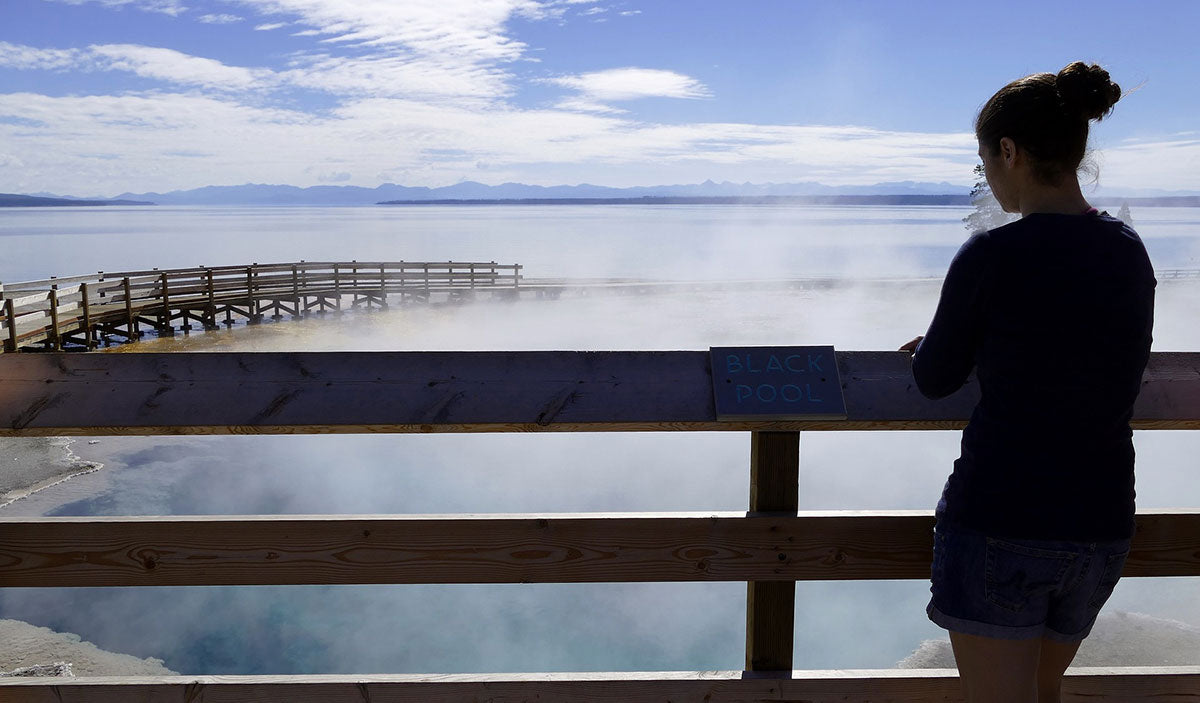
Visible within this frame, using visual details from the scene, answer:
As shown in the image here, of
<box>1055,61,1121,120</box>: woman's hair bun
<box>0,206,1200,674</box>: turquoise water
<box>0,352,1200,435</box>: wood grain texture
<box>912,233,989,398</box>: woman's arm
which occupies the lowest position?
<box>0,206,1200,674</box>: turquoise water

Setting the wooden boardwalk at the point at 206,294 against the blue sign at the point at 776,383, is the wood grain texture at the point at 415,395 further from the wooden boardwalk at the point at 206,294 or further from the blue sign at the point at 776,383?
the wooden boardwalk at the point at 206,294

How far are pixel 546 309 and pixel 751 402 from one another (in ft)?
131

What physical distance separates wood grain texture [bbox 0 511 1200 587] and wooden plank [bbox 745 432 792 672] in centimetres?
5

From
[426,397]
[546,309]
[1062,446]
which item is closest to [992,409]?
[1062,446]

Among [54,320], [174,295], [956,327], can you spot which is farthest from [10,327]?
[956,327]

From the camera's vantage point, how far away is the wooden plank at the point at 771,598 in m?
2.41

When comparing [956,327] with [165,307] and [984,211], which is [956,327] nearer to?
[165,307]

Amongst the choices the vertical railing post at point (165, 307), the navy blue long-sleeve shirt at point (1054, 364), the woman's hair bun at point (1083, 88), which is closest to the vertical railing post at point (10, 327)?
the vertical railing post at point (165, 307)

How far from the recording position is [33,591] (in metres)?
12.3

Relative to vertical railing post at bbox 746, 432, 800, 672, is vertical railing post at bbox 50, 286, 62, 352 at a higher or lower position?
lower

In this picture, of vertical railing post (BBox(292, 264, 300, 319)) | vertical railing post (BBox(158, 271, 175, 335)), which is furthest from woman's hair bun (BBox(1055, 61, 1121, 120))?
vertical railing post (BBox(292, 264, 300, 319))

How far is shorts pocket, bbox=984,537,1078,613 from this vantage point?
5.63ft

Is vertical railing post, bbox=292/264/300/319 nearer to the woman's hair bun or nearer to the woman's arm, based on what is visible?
the woman's arm

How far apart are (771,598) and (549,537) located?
0.62 meters
